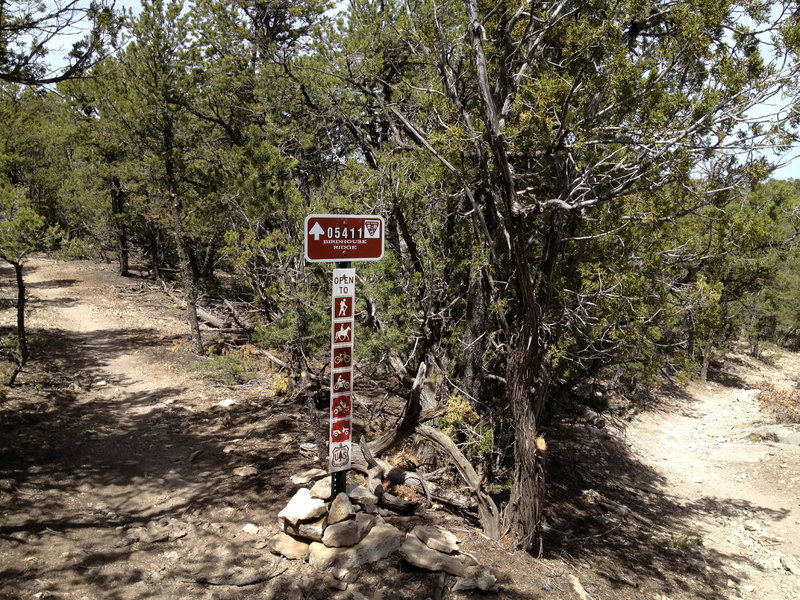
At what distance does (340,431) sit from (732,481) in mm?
11852

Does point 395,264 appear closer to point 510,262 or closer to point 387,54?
point 510,262

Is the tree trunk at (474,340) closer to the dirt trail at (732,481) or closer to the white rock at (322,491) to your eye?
the white rock at (322,491)

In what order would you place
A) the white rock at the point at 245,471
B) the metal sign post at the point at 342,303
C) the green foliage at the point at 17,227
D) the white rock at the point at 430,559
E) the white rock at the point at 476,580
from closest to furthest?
the white rock at the point at 476,580 → the white rock at the point at 430,559 → the metal sign post at the point at 342,303 → the white rock at the point at 245,471 → the green foliage at the point at 17,227

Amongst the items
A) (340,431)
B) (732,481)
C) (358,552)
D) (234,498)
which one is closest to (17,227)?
(234,498)

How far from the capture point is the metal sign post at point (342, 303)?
4.47m

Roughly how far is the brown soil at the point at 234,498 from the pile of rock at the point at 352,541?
123mm

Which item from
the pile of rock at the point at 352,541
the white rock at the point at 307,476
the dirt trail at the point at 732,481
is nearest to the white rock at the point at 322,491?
the pile of rock at the point at 352,541

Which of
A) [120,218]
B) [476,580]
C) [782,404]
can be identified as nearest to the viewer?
[476,580]

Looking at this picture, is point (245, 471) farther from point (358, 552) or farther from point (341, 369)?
point (341, 369)

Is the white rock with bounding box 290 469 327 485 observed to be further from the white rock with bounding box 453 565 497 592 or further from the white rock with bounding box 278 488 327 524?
the white rock with bounding box 453 565 497 592

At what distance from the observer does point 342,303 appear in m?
4.63

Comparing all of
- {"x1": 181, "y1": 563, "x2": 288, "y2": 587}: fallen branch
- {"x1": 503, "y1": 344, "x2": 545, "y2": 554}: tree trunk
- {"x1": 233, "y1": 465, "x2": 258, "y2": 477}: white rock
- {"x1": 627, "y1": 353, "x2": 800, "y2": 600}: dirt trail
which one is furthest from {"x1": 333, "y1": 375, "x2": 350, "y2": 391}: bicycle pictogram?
{"x1": 627, "y1": 353, "x2": 800, "y2": 600}: dirt trail

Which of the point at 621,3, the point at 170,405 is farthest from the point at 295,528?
the point at 621,3

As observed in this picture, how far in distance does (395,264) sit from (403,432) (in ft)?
8.03
